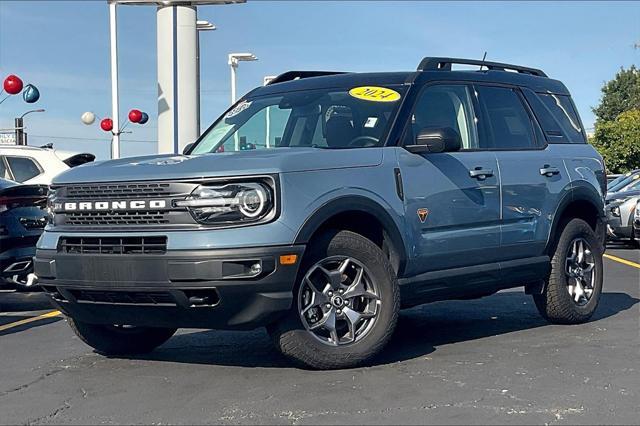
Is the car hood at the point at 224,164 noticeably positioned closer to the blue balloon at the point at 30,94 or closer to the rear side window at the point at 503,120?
the rear side window at the point at 503,120

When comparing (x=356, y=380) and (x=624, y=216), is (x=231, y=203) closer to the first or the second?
(x=356, y=380)

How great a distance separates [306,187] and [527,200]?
230cm

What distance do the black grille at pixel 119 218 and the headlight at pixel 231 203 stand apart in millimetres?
159

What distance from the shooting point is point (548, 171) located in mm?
7250

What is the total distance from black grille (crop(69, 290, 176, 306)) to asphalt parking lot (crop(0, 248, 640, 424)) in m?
0.49

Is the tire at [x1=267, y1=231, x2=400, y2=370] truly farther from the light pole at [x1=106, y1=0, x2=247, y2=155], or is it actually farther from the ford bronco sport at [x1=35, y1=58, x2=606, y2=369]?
the light pole at [x1=106, y1=0, x2=247, y2=155]

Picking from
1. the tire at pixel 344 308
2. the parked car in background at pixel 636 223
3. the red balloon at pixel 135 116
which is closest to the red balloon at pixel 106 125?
the red balloon at pixel 135 116

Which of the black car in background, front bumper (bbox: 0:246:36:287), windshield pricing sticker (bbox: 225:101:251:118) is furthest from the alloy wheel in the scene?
front bumper (bbox: 0:246:36:287)

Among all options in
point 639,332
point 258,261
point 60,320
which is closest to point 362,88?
point 258,261

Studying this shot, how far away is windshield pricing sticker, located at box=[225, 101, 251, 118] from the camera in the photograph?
715cm

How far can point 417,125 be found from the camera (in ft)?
21.0

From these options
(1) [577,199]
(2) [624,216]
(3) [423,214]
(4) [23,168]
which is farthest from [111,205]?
(2) [624,216]

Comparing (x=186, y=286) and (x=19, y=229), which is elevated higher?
(x=186, y=286)

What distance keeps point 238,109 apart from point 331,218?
1.95 metres
